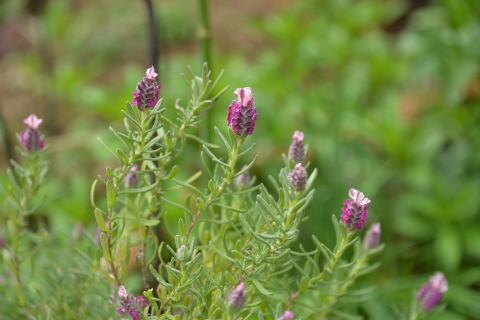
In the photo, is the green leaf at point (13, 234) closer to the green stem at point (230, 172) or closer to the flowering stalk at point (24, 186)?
the flowering stalk at point (24, 186)

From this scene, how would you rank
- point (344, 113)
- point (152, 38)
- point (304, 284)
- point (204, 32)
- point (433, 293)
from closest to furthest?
point (304, 284)
point (433, 293)
point (152, 38)
point (204, 32)
point (344, 113)

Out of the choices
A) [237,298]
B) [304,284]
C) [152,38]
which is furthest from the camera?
[152,38]

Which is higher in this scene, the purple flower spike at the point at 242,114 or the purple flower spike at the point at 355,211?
the purple flower spike at the point at 242,114

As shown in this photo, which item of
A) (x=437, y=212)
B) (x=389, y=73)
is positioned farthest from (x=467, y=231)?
(x=389, y=73)

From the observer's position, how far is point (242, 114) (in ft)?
1.89

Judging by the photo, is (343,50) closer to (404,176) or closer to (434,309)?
(404,176)

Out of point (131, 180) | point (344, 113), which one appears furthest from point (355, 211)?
point (344, 113)

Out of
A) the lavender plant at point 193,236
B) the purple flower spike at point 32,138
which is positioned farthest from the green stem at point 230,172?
the purple flower spike at point 32,138

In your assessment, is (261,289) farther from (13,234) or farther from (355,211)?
(13,234)

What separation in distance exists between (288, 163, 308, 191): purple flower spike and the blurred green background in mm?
809

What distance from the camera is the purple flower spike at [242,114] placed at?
571 millimetres

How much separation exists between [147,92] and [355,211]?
0.76ft

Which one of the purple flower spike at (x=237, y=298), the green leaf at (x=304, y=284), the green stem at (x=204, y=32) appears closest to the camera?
the purple flower spike at (x=237, y=298)

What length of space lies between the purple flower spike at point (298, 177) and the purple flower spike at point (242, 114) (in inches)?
2.3
